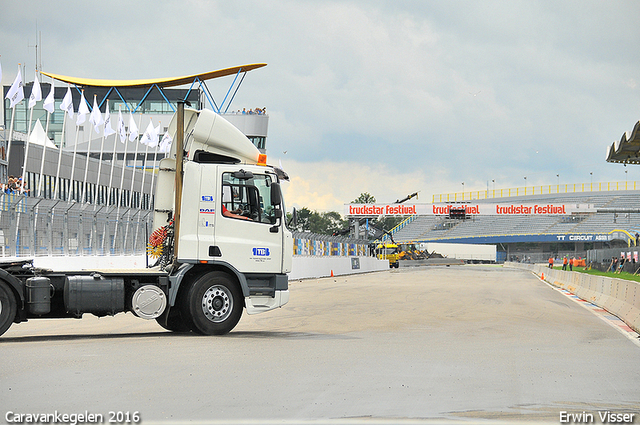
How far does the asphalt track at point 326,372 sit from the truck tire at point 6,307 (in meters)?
0.34

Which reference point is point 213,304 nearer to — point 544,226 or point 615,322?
point 615,322

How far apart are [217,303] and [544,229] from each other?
111354 mm

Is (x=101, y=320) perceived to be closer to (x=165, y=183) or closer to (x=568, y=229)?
(x=165, y=183)

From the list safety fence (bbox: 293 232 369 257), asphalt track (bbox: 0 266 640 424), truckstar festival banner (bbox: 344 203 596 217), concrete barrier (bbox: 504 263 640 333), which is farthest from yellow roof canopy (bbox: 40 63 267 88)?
asphalt track (bbox: 0 266 640 424)

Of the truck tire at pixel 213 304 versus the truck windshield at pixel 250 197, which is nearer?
the truck tire at pixel 213 304

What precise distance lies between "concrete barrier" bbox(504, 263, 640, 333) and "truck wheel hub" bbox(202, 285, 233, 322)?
7866mm

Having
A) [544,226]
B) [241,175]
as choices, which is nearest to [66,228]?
[241,175]

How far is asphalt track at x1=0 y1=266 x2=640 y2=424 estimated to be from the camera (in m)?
6.51

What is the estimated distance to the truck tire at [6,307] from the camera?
37.0ft

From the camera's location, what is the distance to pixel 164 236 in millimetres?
13266

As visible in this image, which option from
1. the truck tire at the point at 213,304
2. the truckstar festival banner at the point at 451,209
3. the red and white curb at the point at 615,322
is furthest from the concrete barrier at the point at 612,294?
the truckstar festival banner at the point at 451,209

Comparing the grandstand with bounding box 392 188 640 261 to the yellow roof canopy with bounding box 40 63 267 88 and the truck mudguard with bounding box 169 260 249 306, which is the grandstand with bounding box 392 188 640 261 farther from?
the truck mudguard with bounding box 169 260 249 306

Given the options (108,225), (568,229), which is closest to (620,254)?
(108,225)

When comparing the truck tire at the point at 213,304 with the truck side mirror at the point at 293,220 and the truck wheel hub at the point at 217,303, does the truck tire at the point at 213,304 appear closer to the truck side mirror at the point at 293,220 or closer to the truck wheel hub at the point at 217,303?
the truck wheel hub at the point at 217,303
